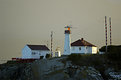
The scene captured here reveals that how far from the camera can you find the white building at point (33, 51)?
5812 cm

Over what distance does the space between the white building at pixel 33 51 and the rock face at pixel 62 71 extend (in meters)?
16.8

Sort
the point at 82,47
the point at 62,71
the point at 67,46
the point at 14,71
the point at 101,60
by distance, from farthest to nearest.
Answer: the point at 82,47, the point at 67,46, the point at 14,71, the point at 101,60, the point at 62,71

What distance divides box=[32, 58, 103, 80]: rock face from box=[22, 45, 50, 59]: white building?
16.8 meters

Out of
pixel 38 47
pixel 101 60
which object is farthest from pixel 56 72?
pixel 38 47

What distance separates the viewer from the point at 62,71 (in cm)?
3612

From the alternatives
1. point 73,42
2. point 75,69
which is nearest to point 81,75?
point 75,69

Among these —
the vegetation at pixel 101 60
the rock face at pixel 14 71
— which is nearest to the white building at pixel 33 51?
the rock face at pixel 14 71

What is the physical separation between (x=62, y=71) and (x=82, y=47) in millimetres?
17017

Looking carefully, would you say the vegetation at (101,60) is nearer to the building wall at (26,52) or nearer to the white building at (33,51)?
the white building at (33,51)

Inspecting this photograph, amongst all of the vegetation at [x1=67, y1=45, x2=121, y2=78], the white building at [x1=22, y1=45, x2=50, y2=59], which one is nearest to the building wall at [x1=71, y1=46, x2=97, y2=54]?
the white building at [x1=22, y1=45, x2=50, y2=59]

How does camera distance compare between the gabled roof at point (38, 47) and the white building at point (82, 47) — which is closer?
the white building at point (82, 47)

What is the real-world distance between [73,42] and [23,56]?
561 inches

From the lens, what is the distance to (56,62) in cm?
3953

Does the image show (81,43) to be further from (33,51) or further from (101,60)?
(101,60)
